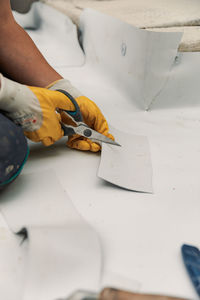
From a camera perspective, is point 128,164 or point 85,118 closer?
point 128,164

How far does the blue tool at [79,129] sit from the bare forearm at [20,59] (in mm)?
182

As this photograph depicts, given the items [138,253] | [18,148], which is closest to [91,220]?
[138,253]

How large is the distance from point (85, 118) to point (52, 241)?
27.1 inches

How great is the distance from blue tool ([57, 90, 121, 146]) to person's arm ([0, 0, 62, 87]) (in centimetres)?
18

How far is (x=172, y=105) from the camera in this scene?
6.15ft

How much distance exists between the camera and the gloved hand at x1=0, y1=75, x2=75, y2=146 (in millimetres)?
1160

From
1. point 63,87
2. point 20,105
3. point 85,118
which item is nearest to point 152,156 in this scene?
point 85,118

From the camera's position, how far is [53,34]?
268 cm

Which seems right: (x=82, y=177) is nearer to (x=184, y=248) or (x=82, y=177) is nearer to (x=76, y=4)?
(x=184, y=248)

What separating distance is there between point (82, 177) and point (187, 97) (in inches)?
35.5

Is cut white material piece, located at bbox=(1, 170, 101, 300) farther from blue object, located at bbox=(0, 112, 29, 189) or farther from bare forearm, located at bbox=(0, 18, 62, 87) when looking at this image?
bare forearm, located at bbox=(0, 18, 62, 87)

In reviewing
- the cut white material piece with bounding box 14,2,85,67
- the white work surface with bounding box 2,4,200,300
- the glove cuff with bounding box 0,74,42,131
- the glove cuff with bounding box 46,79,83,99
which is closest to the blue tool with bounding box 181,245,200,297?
the white work surface with bounding box 2,4,200,300

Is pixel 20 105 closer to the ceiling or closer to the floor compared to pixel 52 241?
closer to the ceiling

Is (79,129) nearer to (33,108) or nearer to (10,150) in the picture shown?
(33,108)
